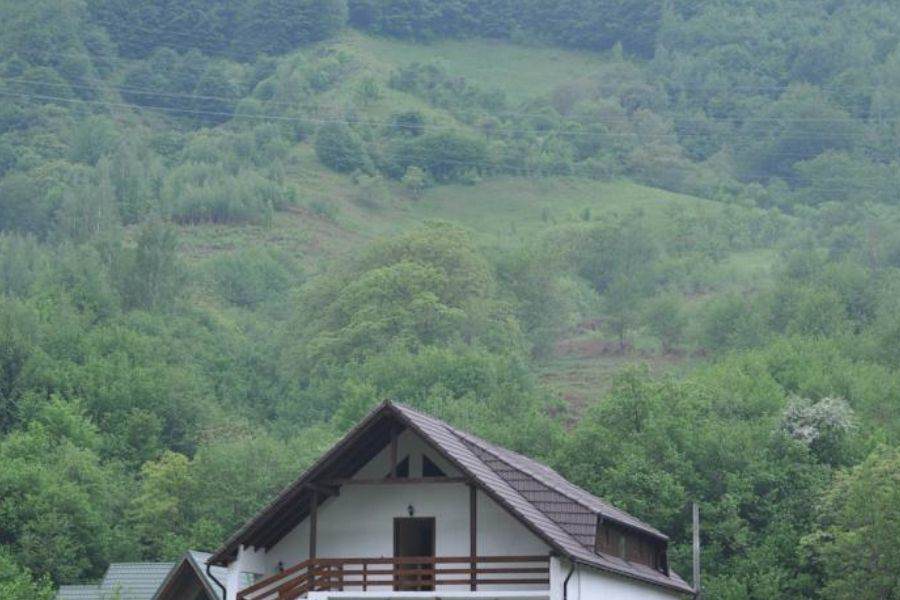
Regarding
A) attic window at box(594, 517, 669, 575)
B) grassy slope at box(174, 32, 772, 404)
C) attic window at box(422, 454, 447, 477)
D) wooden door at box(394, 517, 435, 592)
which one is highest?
attic window at box(422, 454, 447, 477)

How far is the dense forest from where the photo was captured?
64.4m

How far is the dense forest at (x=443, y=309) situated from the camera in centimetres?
6444

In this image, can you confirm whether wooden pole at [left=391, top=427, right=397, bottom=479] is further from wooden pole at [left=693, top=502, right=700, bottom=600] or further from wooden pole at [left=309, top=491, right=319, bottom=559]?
wooden pole at [left=693, top=502, right=700, bottom=600]

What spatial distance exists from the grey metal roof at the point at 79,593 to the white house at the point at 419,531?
35.5 feet

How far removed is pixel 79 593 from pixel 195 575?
7.20 metres

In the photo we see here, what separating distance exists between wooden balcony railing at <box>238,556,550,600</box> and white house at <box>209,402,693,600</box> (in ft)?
0.12

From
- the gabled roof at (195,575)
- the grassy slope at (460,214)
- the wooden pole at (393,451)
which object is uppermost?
the wooden pole at (393,451)

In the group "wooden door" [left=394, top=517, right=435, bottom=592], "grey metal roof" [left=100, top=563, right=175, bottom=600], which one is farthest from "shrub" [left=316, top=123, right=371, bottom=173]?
"wooden door" [left=394, top=517, right=435, bottom=592]

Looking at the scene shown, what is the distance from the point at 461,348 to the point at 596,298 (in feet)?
101

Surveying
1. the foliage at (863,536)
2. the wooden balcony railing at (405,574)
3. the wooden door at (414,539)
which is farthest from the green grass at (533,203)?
the wooden balcony railing at (405,574)

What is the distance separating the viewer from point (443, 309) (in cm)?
10825

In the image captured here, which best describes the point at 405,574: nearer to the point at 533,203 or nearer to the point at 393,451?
the point at 393,451

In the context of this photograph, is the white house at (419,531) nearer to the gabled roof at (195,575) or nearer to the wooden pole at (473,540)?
the wooden pole at (473,540)

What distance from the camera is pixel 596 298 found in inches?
5310
